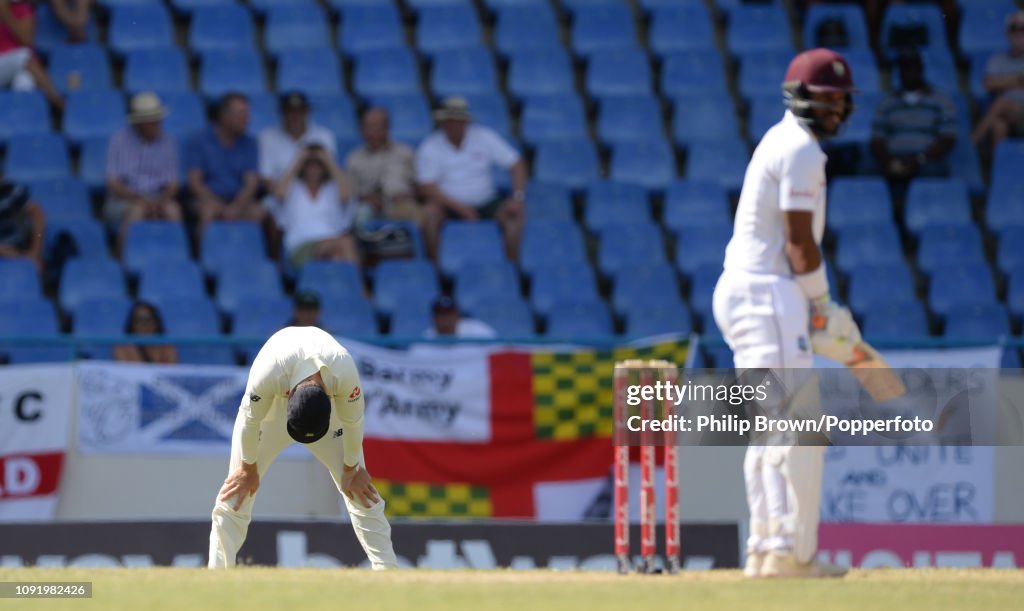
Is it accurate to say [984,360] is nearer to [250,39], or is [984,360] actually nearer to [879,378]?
[879,378]

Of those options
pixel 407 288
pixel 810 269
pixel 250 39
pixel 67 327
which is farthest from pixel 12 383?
pixel 810 269

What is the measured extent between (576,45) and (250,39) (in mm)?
2858

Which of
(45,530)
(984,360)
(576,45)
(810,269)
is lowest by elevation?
(45,530)

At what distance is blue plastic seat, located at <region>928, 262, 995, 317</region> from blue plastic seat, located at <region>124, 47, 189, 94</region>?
253 inches

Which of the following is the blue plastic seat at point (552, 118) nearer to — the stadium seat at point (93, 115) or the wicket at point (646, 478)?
the stadium seat at point (93, 115)

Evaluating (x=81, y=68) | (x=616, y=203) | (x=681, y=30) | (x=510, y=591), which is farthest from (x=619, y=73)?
(x=510, y=591)

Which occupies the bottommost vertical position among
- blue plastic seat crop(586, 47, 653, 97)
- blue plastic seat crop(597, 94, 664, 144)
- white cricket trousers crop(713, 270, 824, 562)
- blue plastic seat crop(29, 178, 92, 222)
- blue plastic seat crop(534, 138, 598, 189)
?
white cricket trousers crop(713, 270, 824, 562)

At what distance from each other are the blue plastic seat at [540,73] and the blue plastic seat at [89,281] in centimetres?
388

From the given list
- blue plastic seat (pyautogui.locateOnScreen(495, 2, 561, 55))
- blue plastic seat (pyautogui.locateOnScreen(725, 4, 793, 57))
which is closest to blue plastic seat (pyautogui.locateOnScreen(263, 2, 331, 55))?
blue plastic seat (pyautogui.locateOnScreen(495, 2, 561, 55))

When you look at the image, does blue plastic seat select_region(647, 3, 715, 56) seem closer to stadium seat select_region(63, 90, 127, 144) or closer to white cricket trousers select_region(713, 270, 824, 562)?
stadium seat select_region(63, 90, 127, 144)

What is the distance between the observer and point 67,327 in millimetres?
12859

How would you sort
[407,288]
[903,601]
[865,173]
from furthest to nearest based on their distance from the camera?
[865,173] → [407,288] → [903,601]

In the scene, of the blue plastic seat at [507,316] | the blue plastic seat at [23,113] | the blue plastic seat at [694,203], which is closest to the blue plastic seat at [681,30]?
the blue plastic seat at [694,203]

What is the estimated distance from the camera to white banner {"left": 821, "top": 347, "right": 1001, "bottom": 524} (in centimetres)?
1083
